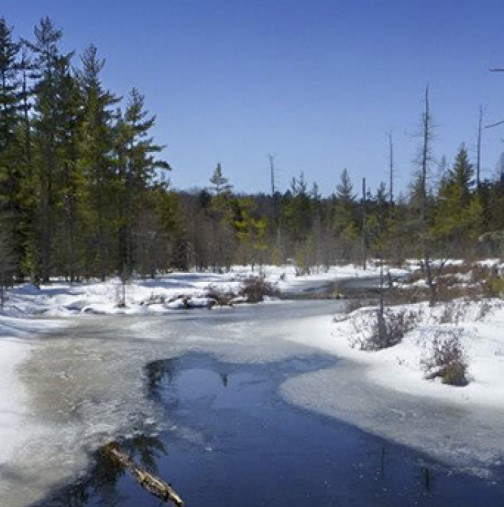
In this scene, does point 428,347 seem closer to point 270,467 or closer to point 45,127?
point 270,467

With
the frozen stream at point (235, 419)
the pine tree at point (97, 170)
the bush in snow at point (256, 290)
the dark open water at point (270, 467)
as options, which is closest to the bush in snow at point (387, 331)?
the frozen stream at point (235, 419)

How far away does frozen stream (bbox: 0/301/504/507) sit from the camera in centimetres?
809

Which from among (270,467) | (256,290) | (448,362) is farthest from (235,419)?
(256,290)

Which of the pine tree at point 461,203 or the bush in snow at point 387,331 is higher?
the pine tree at point 461,203

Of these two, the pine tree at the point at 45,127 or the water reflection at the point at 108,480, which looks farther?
the pine tree at the point at 45,127

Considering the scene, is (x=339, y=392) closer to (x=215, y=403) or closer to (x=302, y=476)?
(x=215, y=403)

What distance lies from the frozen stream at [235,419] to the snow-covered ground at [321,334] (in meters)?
0.37

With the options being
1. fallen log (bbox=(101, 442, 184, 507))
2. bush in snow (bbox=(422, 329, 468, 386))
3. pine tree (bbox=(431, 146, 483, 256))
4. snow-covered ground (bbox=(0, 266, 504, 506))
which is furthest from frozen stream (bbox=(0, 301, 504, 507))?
pine tree (bbox=(431, 146, 483, 256))

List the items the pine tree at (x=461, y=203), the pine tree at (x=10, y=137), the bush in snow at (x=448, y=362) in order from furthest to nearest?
1. the pine tree at (x=461, y=203)
2. the pine tree at (x=10, y=137)
3. the bush in snow at (x=448, y=362)

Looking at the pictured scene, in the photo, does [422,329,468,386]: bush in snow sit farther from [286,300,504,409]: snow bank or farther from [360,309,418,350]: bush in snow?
[360,309,418,350]: bush in snow

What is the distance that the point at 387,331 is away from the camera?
16.6 metres

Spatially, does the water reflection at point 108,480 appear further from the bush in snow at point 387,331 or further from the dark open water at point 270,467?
the bush in snow at point 387,331

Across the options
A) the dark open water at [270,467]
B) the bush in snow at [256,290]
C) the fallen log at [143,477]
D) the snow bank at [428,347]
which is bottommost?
the dark open water at [270,467]

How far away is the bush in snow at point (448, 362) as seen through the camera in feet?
41.5
